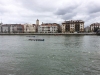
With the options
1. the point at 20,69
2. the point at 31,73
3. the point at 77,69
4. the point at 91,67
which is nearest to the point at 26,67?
the point at 20,69

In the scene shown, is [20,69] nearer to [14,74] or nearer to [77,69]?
[14,74]

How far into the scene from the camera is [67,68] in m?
21.2

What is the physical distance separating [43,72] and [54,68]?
2232mm

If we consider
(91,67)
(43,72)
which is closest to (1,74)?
(43,72)

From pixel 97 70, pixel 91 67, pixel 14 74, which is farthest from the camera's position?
pixel 91 67

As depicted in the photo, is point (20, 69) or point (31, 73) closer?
point (31, 73)

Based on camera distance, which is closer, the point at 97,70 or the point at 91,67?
the point at 97,70

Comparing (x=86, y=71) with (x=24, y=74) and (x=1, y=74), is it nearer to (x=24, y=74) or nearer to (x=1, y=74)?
(x=24, y=74)

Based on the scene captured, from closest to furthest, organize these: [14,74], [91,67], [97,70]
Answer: [14,74] → [97,70] → [91,67]

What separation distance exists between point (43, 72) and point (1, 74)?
16.9 ft

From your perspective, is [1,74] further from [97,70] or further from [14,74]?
[97,70]

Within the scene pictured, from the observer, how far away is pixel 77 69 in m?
20.7

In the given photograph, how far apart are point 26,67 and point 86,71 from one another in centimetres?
836

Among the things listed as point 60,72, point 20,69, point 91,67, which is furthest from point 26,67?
point 91,67
